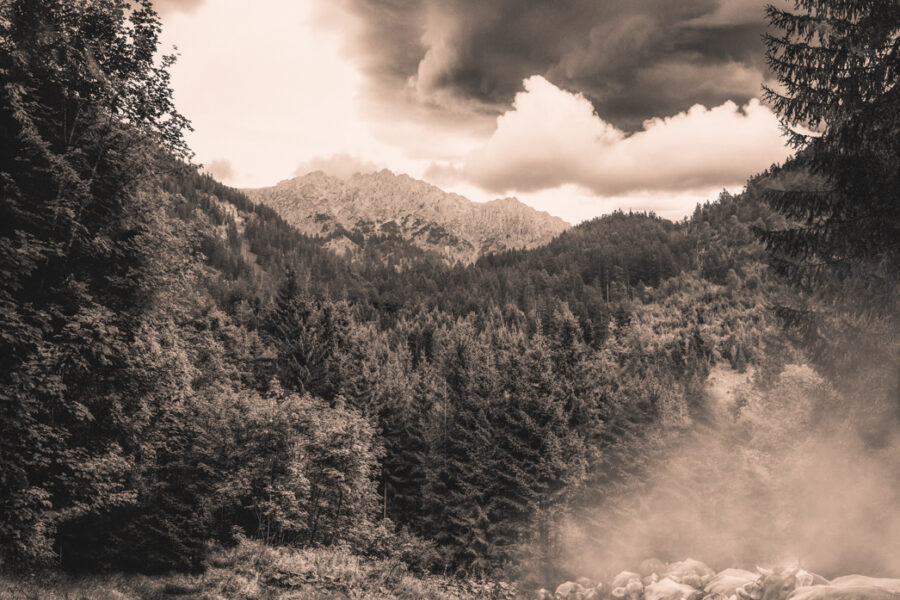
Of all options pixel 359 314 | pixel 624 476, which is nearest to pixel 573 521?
pixel 624 476

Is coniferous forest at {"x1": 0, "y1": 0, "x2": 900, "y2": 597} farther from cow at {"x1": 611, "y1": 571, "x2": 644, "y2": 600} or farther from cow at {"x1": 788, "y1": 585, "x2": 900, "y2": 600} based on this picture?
cow at {"x1": 788, "y1": 585, "x2": 900, "y2": 600}

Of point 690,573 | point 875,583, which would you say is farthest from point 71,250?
point 690,573

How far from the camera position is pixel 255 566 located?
18.8m

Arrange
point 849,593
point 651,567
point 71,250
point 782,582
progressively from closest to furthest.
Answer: point 71,250, point 849,593, point 782,582, point 651,567

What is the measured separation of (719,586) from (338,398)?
992 inches

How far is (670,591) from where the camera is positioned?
94.9 ft

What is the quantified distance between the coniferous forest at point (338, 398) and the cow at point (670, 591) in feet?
25.0

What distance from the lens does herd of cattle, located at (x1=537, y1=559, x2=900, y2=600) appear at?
51.7 feet

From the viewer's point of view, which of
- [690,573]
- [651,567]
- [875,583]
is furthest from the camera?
[651,567]

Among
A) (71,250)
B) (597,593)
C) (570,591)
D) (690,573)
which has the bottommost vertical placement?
(570,591)

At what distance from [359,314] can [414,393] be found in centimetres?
10475

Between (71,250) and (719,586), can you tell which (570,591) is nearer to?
(719,586)

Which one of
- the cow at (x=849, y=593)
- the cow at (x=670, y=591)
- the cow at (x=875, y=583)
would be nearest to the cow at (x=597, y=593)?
the cow at (x=670, y=591)

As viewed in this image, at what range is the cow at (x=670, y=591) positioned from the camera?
1117 inches
